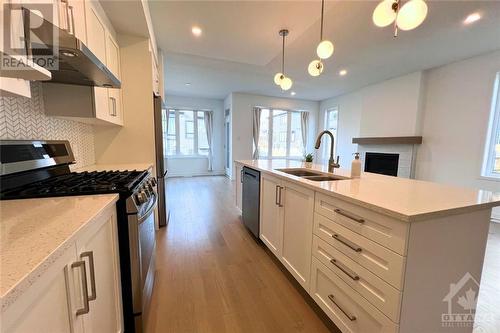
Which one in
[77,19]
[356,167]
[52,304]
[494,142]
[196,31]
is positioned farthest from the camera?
[494,142]

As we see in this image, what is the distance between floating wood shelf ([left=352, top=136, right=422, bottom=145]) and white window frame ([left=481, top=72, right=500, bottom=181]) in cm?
96

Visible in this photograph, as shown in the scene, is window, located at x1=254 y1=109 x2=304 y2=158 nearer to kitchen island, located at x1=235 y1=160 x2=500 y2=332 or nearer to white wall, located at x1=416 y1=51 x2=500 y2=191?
white wall, located at x1=416 y1=51 x2=500 y2=191

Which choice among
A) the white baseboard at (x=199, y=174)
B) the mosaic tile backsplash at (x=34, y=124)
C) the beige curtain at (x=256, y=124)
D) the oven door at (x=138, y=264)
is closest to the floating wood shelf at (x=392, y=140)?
the beige curtain at (x=256, y=124)

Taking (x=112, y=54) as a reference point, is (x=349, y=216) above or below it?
below

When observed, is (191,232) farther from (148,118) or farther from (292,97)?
(292,97)

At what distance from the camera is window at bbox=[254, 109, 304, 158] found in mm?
7211

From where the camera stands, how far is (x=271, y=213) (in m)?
2.15

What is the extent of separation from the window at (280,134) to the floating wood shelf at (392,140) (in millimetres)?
2645

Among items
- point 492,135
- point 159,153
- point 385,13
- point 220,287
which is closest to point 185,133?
point 159,153

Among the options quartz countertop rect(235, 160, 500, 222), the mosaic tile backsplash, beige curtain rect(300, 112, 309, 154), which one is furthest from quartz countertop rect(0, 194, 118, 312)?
beige curtain rect(300, 112, 309, 154)

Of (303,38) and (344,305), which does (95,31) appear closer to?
(303,38)

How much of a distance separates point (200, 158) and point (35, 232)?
6.74 m

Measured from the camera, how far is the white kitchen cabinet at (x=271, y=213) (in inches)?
78.4

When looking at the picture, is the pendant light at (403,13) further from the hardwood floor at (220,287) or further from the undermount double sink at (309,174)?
the hardwood floor at (220,287)
